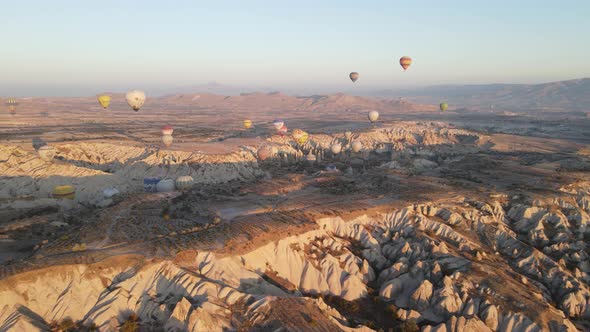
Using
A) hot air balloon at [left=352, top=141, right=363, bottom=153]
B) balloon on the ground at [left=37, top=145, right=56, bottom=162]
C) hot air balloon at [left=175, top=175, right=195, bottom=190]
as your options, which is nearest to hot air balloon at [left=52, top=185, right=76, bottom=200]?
balloon on the ground at [left=37, top=145, right=56, bottom=162]

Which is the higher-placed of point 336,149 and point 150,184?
point 150,184

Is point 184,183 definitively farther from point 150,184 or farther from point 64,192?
point 64,192

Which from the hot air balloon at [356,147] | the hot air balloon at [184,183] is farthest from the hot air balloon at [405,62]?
the hot air balloon at [184,183]

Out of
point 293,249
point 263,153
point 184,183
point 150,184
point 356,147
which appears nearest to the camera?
point 293,249

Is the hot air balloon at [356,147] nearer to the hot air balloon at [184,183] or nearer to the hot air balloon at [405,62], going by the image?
the hot air balloon at [405,62]

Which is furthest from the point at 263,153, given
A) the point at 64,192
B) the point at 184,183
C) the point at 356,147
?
the point at 64,192

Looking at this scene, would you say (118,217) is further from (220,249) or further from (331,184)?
(331,184)
